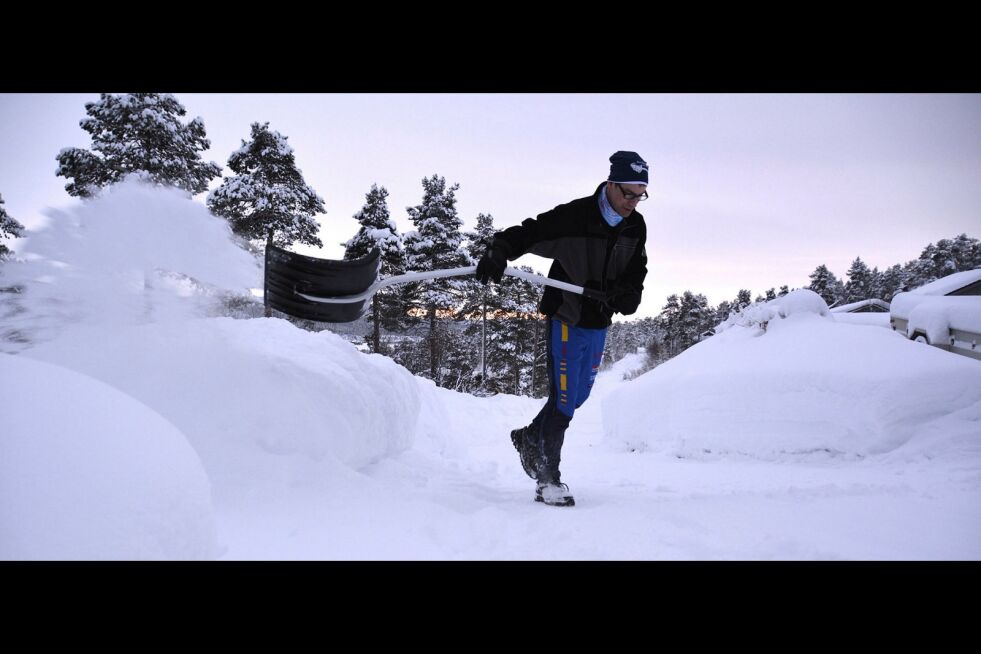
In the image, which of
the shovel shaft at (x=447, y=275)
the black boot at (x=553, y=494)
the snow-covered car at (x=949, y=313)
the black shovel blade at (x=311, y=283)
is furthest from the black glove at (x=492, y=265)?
the snow-covered car at (x=949, y=313)

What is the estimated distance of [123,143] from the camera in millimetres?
13711

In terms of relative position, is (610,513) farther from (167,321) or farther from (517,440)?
(167,321)

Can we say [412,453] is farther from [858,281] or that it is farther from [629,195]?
[858,281]

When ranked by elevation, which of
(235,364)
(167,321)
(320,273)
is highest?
(320,273)

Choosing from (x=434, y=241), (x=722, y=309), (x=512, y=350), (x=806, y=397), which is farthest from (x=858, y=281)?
(x=806, y=397)

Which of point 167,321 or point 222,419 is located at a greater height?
point 167,321

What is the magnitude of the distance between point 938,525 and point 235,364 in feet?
12.4

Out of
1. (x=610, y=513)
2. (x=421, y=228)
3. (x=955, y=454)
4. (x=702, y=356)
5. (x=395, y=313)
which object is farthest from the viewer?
(x=395, y=313)

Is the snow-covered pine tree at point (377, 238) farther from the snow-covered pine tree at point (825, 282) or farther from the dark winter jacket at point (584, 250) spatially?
the snow-covered pine tree at point (825, 282)

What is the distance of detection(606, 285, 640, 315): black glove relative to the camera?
3.01 meters

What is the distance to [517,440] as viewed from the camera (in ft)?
11.2

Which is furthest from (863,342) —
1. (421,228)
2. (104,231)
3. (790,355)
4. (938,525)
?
(421,228)

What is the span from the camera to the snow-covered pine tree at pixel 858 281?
149 ft

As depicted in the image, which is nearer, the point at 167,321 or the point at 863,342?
the point at 167,321
